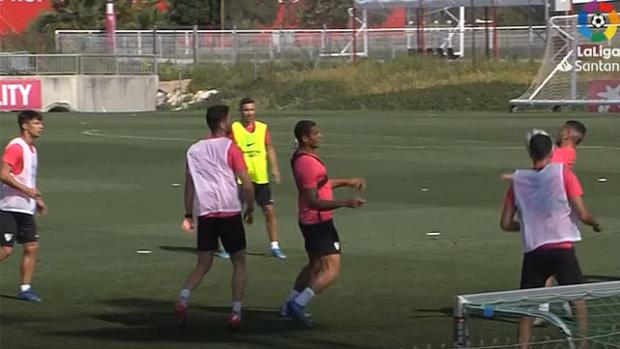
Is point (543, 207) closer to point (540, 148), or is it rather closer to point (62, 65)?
point (540, 148)

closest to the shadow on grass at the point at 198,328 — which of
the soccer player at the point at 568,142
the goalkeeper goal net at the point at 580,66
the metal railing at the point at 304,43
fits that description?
the soccer player at the point at 568,142

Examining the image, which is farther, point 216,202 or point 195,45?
point 195,45

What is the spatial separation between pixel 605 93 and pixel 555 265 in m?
34.2

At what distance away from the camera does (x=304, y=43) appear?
65.5 metres

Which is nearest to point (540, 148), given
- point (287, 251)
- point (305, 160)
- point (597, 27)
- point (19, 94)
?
point (305, 160)

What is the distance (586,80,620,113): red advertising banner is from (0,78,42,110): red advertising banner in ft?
64.0

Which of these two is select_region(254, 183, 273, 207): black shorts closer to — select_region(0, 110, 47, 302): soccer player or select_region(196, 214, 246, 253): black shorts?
select_region(0, 110, 47, 302): soccer player

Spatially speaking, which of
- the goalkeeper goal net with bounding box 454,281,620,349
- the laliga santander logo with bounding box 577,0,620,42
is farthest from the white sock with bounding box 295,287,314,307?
the laliga santander logo with bounding box 577,0,620,42

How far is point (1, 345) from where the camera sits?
33.2 feet

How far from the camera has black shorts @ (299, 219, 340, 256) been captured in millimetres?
10695

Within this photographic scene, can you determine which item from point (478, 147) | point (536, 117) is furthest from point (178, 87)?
point (478, 147)

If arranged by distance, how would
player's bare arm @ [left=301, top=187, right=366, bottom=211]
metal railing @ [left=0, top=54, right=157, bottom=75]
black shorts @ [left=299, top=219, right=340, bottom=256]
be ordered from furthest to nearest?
1. metal railing @ [left=0, top=54, right=157, bottom=75]
2. black shorts @ [left=299, top=219, right=340, bottom=256]
3. player's bare arm @ [left=301, top=187, right=366, bottom=211]

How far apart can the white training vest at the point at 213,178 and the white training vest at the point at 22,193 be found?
1.86 m

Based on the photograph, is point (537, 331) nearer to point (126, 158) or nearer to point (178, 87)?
point (126, 158)
